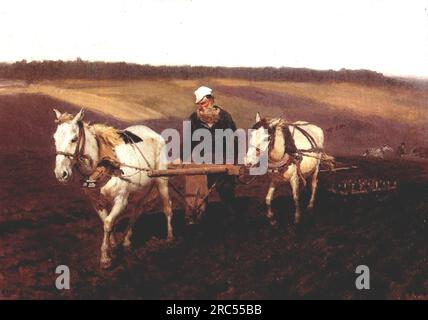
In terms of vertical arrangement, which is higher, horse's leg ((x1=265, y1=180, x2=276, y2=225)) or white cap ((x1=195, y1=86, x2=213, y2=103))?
white cap ((x1=195, y1=86, x2=213, y2=103))

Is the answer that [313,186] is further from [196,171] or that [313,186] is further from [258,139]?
[196,171]

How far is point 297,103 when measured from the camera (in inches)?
240

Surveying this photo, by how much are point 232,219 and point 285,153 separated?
0.82 metres

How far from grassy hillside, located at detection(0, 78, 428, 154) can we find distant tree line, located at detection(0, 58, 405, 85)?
0.05m

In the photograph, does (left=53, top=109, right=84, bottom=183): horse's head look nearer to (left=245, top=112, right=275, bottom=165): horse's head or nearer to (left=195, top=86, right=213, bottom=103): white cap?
(left=195, top=86, right=213, bottom=103): white cap

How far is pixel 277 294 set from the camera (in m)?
5.52

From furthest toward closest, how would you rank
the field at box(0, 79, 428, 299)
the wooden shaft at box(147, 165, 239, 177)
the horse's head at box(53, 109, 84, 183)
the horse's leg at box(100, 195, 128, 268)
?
the field at box(0, 79, 428, 299)
the wooden shaft at box(147, 165, 239, 177)
the horse's leg at box(100, 195, 128, 268)
the horse's head at box(53, 109, 84, 183)

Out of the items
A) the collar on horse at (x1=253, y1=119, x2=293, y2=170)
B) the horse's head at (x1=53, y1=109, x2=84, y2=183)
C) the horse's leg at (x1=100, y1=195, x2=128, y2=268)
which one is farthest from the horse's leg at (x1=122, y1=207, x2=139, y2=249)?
the collar on horse at (x1=253, y1=119, x2=293, y2=170)

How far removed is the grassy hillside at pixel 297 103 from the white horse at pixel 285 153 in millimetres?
151

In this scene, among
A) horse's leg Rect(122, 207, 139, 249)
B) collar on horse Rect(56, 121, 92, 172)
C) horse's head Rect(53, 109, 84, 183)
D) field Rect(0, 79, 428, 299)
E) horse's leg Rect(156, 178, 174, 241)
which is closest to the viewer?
horse's head Rect(53, 109, 84, 183)

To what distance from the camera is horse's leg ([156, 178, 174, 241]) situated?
569cm

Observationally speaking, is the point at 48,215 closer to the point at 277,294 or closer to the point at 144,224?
the point at 144,224
